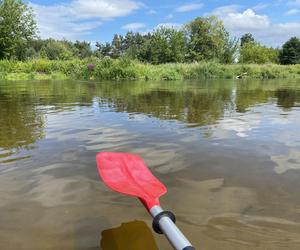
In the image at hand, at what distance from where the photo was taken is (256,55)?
169 feet

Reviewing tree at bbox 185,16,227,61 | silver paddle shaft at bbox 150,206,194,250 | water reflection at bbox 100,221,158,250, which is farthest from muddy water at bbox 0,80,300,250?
tree at bbox 185,16,227,61

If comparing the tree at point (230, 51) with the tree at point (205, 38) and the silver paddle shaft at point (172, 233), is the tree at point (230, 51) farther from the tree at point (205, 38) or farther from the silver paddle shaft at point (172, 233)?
the silver paddle shaft at point (172, 233)

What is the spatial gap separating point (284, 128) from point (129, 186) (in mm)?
4763

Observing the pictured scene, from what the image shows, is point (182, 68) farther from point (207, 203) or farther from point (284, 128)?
point (207, 203)

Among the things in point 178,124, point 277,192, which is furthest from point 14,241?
point 178,124

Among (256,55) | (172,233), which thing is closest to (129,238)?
(172,233)

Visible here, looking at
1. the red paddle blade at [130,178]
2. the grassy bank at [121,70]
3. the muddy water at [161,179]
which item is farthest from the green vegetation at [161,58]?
the red paddle blade at [130,178]

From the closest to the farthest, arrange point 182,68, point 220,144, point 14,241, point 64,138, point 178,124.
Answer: point 14,241 < point 220,144 < point 64,138 < point 178,124 < point 182,68

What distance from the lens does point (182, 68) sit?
108 feet

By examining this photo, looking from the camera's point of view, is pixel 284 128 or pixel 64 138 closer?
pixel 64 138

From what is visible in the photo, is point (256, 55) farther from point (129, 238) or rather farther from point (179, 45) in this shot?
point (129, 238)

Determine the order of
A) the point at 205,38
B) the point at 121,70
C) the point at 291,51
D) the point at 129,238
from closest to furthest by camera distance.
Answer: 1. the point at 129,238
2. the point at 121,70
3. the point at 205,38
4. the point at 291,51

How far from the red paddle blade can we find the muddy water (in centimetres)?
36

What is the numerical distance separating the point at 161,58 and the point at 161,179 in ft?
136
